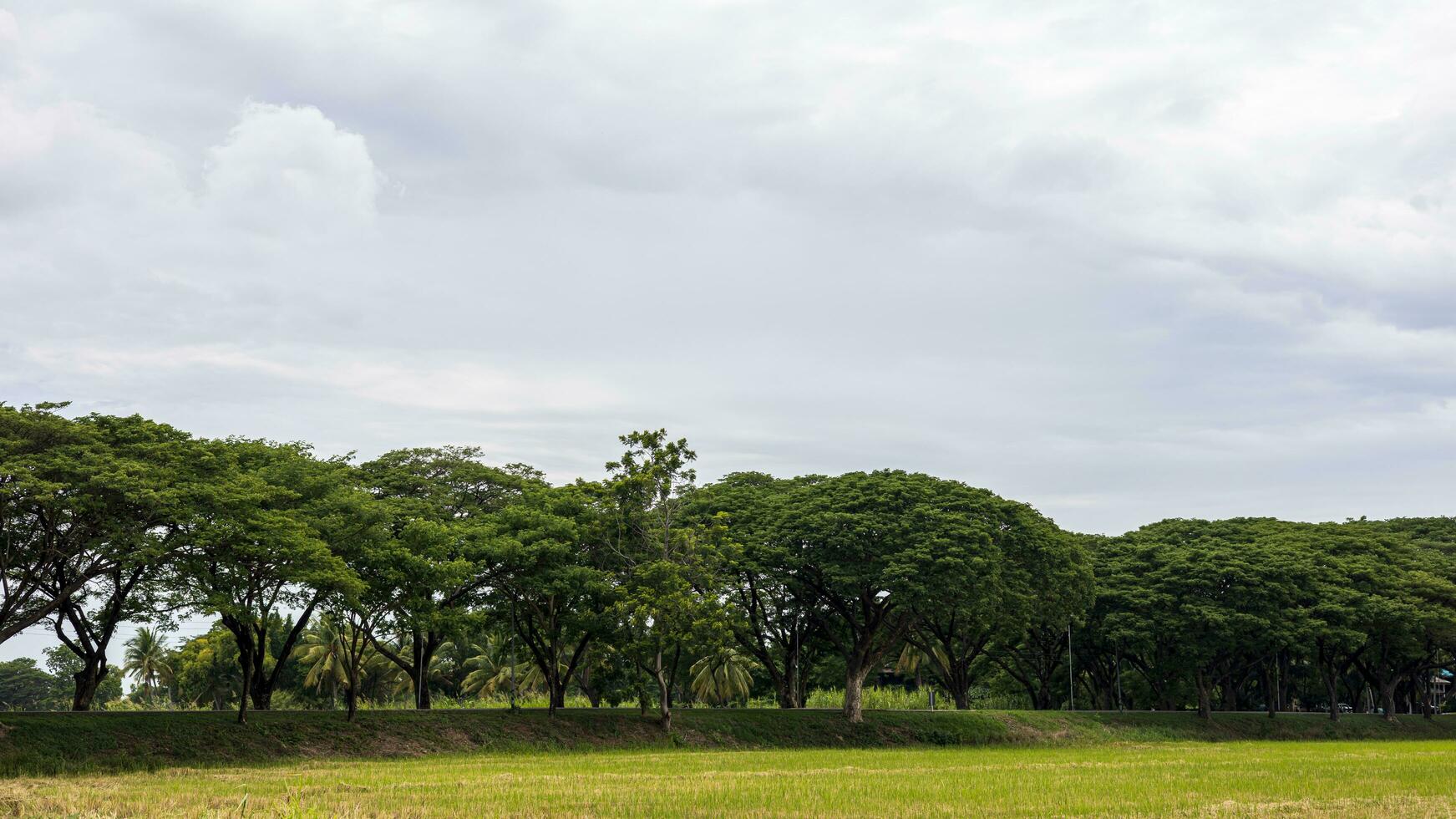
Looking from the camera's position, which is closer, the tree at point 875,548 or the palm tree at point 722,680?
the tree at point 875,548

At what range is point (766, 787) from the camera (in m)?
28.6

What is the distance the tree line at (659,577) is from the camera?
37.9m

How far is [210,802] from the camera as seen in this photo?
2447 centimetres

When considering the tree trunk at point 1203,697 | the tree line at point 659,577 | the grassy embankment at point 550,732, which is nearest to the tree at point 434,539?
the tree line at point 659,577

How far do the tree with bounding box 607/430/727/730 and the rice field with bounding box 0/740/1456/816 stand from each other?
823cm

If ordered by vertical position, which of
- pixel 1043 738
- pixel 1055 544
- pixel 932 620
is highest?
pixel 1055 544

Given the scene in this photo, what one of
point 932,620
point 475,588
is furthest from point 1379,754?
point 475,588

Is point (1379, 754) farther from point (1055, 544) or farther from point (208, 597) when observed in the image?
point (208, 597)

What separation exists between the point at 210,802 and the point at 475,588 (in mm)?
26286

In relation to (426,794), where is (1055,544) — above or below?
above

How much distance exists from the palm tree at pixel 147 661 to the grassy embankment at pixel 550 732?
62.9m

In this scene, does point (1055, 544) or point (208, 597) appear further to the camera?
point (1055, 544)

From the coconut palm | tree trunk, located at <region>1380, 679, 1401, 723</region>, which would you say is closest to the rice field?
tree trunk, located at <region>1380, 679, 1401, 723</region>

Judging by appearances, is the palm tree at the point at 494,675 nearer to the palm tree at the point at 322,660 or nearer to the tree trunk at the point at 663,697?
the palm tree at the point at 322,660
